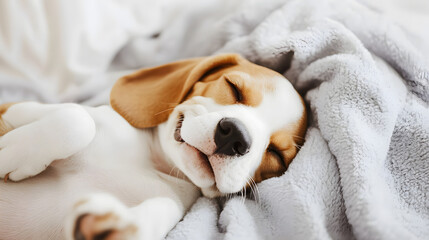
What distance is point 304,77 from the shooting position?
53.6 inches

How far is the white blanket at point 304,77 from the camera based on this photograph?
0.99 metres

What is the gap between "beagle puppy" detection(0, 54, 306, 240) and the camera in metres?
1.01

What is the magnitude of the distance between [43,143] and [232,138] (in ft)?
1.73

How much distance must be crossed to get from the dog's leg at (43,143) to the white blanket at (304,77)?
0.39m

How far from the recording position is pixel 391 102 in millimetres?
1140

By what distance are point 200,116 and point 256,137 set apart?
0.18 metres

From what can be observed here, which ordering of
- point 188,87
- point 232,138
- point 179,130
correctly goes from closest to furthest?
point 232,138 < point 179,130 < point 188,87

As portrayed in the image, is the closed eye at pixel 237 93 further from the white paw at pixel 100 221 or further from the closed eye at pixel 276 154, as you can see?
the white paw at pixel 100 221

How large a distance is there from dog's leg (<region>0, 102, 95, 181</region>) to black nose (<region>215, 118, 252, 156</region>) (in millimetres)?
395

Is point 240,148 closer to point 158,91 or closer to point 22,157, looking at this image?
point 158,91

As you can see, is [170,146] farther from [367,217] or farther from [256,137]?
[367,217]

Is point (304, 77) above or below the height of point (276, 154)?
above

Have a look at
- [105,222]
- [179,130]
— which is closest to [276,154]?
[179,130]

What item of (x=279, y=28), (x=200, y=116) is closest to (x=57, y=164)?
(x=200, y=116)
